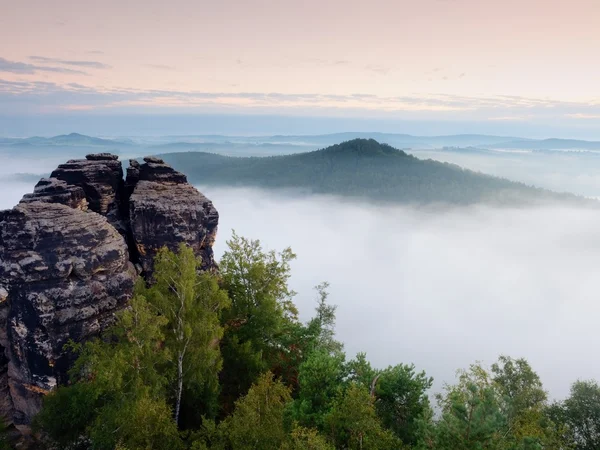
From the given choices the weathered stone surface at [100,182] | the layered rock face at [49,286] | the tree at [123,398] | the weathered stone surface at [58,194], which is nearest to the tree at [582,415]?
the tree at [123,398]

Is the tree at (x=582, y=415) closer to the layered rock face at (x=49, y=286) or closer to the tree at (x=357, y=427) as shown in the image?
the tree at (x=357, y=427)

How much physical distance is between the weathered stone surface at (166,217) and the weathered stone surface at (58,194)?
14.4ft

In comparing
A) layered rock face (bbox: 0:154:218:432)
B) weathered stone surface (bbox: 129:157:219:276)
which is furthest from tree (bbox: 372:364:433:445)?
weathered stone surface (bbox: 129:157:219:276)

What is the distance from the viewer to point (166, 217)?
3606cm

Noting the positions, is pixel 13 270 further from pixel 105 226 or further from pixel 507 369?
pixel 507 369

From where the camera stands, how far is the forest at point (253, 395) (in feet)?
51.0

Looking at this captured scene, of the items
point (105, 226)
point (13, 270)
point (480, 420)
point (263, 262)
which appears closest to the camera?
point (480, 420)

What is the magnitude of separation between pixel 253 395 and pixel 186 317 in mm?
7574

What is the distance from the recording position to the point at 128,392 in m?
20.8

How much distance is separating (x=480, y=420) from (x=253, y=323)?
72.7 feet

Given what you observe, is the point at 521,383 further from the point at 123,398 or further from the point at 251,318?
the point at 123,398

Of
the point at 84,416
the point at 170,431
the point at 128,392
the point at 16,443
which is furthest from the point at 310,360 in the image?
the point at 16,443

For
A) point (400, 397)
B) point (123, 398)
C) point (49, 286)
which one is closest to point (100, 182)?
point (49, 286)

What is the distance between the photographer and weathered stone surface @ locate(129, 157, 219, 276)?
35.9 meters
